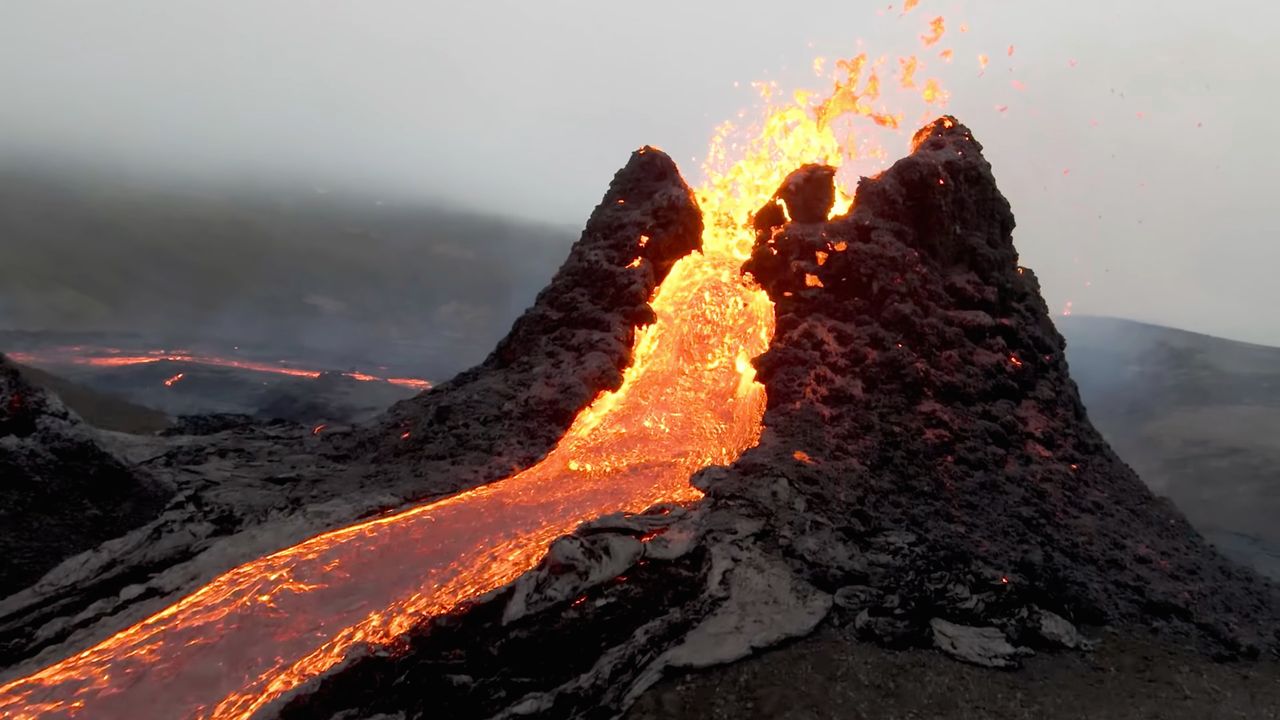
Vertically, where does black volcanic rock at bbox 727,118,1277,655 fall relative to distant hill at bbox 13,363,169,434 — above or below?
above

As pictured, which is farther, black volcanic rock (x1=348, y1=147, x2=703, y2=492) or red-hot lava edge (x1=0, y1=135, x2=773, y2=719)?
black volcanic rock (x1=348, y1=147, x2=703, y2=492)

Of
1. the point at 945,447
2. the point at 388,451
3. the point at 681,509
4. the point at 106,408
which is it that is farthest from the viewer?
the point at 106,408

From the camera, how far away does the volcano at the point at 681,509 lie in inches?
186

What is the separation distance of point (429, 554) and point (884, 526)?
4.28 meters

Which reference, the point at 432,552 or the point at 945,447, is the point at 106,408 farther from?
the point at 945,447

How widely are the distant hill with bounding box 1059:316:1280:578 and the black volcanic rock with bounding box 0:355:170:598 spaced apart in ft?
56.9

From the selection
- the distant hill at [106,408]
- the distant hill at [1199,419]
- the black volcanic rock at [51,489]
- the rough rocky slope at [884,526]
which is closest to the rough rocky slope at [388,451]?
the black volcanic rock at [51,489]

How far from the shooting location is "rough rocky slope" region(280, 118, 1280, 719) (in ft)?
16.0

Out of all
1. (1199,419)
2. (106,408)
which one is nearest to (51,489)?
(106,408)

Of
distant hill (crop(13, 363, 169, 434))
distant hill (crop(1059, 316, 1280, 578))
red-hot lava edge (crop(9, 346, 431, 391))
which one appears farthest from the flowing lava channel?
red-hot lava edge (crop(9, 346, 431, 391))

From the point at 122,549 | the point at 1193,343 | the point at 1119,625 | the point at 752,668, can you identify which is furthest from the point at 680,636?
the point at 1193,343

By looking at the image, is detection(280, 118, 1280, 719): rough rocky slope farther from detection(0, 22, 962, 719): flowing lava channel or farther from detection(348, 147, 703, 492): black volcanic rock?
detection(348, 147, 703, 492): black volcanic rock

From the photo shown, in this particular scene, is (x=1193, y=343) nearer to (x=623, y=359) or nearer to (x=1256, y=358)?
(x=1256, y=358)

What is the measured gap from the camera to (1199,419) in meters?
27.0
